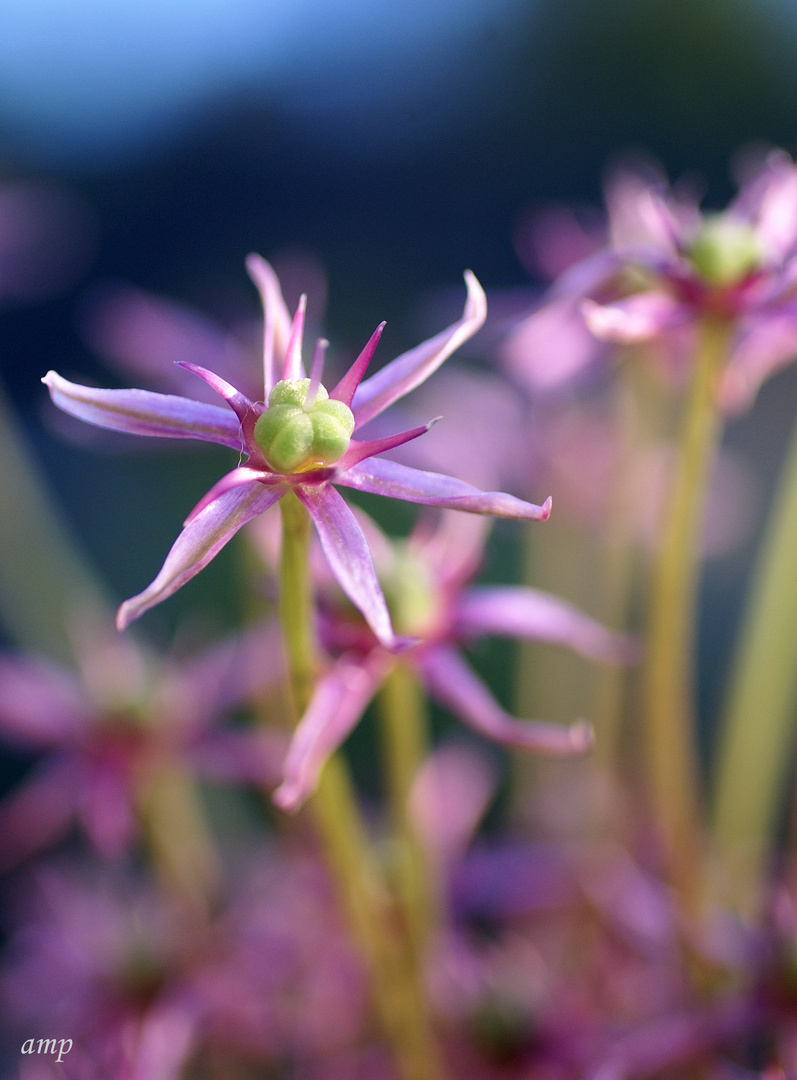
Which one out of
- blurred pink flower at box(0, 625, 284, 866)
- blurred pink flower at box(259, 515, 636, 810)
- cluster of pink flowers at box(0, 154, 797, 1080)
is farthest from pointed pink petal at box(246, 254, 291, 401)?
blurred pink flower at box(0, 625, 284, 866)

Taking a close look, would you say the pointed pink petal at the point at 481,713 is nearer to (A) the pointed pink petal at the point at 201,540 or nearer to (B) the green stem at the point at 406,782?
(B) the green stem at the point at 406,782

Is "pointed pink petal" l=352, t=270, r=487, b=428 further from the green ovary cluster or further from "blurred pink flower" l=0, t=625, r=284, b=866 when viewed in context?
"blurred pink flower" l=0, t=625, r=284, b=866

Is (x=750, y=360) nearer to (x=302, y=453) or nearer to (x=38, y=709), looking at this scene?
(x=302, y=453)

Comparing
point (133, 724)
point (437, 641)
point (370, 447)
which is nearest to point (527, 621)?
point (437, 641)

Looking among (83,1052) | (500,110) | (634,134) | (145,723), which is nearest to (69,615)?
(145,723)

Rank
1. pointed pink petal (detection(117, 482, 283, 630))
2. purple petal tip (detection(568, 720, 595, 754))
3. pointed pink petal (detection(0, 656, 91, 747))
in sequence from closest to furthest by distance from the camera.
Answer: pointed pink petal (detection(117, 482, 283, 630)), purple petal tip (detection(568, 720, 595, 754)), pointed pink petal (detection(0, 656, 91, 747))

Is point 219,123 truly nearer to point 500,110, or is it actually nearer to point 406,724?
point 500,110

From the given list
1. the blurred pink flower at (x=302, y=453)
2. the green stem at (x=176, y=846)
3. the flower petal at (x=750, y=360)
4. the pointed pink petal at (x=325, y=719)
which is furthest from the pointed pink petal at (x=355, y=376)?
the green stem at (x=176, y=846)
